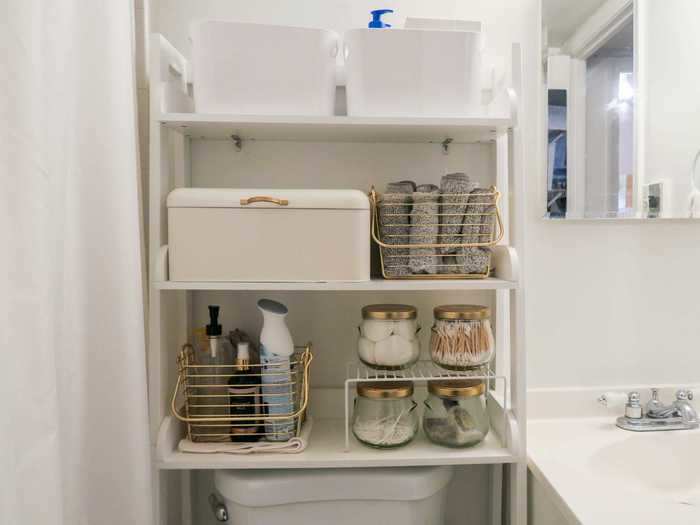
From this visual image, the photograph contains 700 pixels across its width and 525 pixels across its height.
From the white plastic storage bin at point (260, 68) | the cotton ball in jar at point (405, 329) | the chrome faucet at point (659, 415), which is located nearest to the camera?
the white plastic storage bin at point (260, 68)

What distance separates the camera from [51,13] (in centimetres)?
77

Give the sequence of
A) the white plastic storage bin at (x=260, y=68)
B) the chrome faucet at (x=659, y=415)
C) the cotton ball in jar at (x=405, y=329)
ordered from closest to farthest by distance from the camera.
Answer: the white plastic storage bin at (x=260, y=68) → the cotton ball in jar at (x=405, y=329) → the chrome faucet at (x=659, y=415)

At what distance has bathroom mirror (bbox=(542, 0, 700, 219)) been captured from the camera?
1.34 meters

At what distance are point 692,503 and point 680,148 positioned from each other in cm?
84

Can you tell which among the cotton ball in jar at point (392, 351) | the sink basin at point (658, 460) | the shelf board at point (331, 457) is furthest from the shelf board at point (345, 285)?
the sink basin at point (658, 460)

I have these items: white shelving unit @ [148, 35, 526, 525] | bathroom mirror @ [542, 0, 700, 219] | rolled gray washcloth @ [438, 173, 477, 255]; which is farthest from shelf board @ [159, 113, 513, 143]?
bathroom mirror @ [542, 0, 700, 219]

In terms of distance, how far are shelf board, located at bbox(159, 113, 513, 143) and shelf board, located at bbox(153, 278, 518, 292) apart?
0.31m

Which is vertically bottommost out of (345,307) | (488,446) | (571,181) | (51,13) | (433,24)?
(488,446)

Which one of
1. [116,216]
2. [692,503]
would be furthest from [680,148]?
[116,216]

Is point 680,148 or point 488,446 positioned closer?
point 488,446

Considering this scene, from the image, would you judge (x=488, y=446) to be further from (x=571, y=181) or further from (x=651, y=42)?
(x=651, y=42)

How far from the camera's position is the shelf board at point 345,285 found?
3.43 ft

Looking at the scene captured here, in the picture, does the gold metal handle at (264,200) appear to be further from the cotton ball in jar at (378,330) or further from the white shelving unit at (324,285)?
the cotton ball in jar at (378,330)

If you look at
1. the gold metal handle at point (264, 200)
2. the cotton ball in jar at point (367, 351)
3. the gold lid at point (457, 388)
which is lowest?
the gold lid at point (457, 388)
